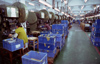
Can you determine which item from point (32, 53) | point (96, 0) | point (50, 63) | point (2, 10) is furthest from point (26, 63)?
point (96, 0)

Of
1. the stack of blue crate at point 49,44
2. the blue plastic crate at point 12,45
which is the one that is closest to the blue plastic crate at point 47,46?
the stack of blue crate at point 49,44

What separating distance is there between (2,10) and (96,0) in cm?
1100

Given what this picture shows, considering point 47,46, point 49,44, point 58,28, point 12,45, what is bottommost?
point 47,46

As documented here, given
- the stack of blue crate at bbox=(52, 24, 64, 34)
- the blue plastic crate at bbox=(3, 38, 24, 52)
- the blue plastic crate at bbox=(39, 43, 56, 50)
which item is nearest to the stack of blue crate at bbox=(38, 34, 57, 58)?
the blue plastic crate at bbox=(39, 43, 56, 50)

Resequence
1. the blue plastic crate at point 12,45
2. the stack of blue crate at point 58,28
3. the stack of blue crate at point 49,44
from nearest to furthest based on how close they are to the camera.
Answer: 1. the blue plastic crate at point 12,45
2. the stack of blue crate at point 49,44
3. the stack of blue crate at point 58,28

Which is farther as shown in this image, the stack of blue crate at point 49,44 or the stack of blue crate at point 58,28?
the stack of blue crate at point 58,28

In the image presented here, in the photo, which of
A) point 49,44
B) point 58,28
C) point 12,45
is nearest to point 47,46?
point 49,44

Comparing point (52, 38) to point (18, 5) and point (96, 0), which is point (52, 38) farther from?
point (96, 0)

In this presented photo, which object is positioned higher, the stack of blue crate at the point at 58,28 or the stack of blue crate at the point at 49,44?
the stack of blue crate at the point at 58,28

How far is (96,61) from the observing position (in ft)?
14.3

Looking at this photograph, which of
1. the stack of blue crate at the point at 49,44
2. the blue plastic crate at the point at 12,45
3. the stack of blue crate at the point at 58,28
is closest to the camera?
the blue plastic crate at the point at 12,45

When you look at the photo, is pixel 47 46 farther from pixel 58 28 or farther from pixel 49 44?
pixel 58 28

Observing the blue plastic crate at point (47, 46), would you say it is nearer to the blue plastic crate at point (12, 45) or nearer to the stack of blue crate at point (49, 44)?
the stack of blue crate at point (49, 44)

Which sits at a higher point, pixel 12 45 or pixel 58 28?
pixel 58 28
